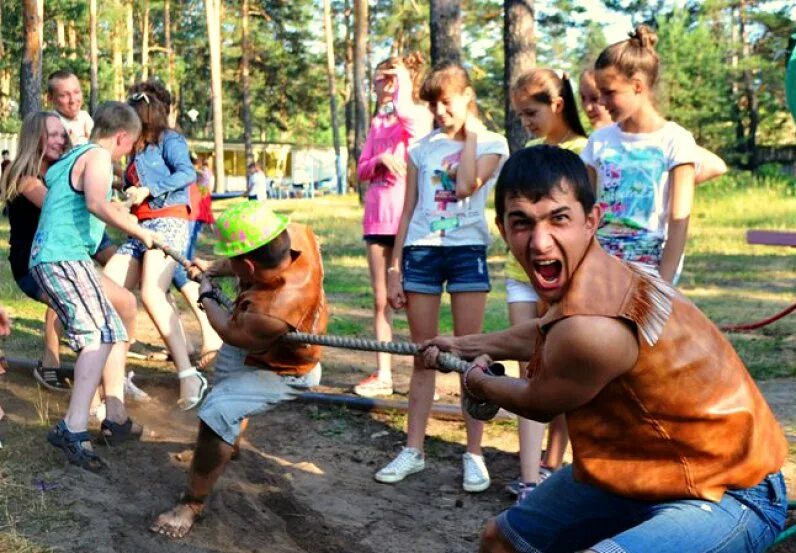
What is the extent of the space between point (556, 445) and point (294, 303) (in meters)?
1.50

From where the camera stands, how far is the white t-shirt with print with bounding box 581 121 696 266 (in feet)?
12.8

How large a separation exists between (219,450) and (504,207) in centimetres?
210

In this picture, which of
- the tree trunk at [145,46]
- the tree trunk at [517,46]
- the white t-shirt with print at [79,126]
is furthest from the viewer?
the tree trunk at [145,46]

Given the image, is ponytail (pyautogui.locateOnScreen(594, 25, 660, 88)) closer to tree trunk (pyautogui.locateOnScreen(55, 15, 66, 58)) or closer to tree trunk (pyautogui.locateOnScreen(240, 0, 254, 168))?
tree trunk (pyautogui.locateOnScreen(240, 0, 254, 168))

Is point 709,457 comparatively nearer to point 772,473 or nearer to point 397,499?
point 772,473

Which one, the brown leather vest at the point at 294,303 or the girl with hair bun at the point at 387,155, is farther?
the girl with hair bun at the point at 387,155

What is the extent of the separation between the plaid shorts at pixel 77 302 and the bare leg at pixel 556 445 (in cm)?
217

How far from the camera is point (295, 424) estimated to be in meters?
5.62

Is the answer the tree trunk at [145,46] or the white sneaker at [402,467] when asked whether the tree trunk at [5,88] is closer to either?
the tree trunk at [145,46]

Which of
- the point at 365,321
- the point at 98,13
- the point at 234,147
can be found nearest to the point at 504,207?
the point at 365,321

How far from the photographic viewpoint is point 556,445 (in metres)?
4.51

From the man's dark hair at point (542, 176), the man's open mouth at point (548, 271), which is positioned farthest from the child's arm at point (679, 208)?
the man's open mouth at point (548, 271)

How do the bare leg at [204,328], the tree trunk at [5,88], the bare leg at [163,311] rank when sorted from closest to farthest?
the bare leg at [163,311] < the bare leg at [204,328] < the tree trunk at [5,88]

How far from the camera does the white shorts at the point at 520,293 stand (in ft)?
13.9
